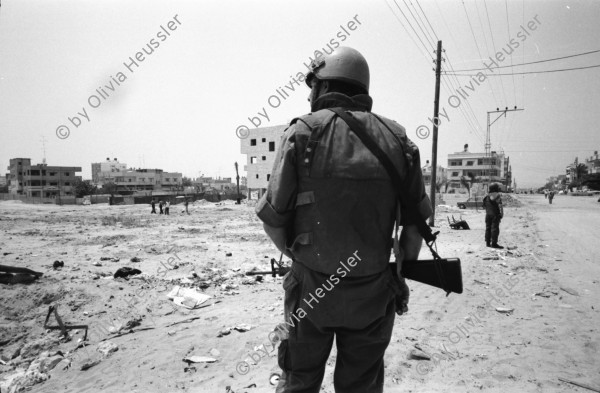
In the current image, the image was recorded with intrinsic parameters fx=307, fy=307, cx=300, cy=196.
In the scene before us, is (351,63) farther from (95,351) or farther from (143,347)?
(95,351)

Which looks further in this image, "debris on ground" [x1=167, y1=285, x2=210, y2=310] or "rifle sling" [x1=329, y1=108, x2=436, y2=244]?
"debris on ground" [x1=167, y1=285, x2=210, y2=310]

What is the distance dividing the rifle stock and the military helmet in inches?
42.4

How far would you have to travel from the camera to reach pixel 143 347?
155 inches

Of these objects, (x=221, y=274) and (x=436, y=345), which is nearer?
(x=436, y=345)

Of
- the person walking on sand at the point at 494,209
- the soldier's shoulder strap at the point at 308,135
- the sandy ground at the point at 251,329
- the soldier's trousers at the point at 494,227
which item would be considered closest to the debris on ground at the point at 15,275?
the sandy ground at the point at 251,329

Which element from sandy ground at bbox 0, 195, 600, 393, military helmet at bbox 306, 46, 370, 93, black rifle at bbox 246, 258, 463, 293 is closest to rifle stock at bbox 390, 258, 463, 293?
black rifle at bbox 246, 258, 463, 293

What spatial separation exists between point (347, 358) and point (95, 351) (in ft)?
12.6

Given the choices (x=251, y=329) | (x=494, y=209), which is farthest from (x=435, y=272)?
(x=494, y=209)

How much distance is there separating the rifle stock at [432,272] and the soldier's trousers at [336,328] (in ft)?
0.83

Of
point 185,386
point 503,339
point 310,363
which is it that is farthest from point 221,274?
point 310,363

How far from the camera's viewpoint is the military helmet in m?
1.70

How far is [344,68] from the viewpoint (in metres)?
1.70

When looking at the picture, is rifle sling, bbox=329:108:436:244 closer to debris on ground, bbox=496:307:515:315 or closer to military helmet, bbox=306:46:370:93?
military helmet, bbox=306:46:370:93

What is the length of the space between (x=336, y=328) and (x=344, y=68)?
139cm
